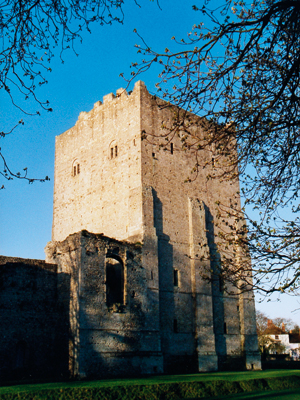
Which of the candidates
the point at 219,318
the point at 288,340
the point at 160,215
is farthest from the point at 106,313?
the point at 288,340

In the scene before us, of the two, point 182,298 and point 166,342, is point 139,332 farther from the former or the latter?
point 182,298

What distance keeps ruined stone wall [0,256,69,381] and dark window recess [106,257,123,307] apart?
2.52 meters

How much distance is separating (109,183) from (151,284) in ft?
21.4

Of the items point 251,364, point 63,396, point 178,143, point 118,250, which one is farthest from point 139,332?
point 178,143

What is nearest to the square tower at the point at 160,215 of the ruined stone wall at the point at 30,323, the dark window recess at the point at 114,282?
the dark window recess at the point at 114,282

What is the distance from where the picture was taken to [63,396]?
487 inches

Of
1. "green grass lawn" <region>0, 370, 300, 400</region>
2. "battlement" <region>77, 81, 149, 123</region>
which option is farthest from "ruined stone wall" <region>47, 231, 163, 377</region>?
"battlement" <region>77, 81, 149, 123</region>

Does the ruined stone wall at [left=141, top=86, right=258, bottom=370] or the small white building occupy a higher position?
the ruined stone wall at [left=141, top=86, right=258, bottom=370]

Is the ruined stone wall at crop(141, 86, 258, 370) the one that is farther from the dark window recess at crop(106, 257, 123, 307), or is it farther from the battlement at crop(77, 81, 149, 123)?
the dark window recess at crop(106, 257, 123, 307)

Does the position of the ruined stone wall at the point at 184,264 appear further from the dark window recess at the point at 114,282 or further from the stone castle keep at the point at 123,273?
the dark window recess at the point at 114,282

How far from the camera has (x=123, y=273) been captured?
2047cm

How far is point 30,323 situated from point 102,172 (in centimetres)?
1031

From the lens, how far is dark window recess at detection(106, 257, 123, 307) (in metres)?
20.6

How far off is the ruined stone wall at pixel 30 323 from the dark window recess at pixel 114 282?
252 cm
